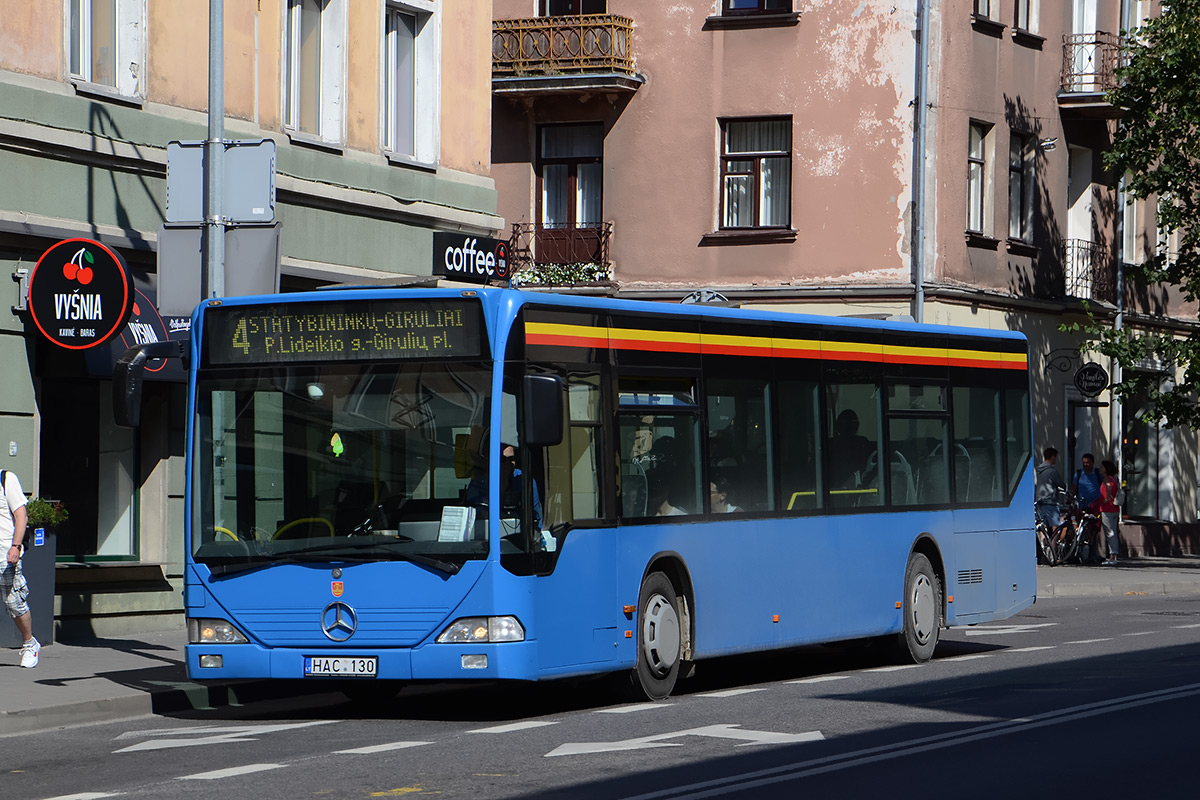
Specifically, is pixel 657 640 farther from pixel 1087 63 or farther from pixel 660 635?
pixel 1087 63

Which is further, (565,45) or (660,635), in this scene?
(565,45)

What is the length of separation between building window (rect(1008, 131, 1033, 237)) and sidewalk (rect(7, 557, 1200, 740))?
19763mm

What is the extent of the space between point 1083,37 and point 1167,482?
884 cm

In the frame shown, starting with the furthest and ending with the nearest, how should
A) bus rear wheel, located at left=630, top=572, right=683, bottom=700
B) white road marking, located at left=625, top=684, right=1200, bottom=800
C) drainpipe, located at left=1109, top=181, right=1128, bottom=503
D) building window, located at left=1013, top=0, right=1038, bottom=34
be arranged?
drainpipe, located at left=1109, top=181, right=1128, bottom=503, building window, located at left=1013, top=0, right=1038, bottom=34, bus rear wheel, located at left=630, top=572, right=683, bottom=700, white road marking, located at left=625, top=684, right=1200, bottom=800

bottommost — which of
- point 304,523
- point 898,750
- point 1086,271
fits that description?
point 898,750

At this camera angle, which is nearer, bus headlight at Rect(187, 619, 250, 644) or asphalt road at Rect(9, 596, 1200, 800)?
asphalt road at Rect(9, 596, 1200, 800)

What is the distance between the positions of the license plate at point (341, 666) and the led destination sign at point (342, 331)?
182 centimetres

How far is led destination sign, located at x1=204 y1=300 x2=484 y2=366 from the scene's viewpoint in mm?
11742

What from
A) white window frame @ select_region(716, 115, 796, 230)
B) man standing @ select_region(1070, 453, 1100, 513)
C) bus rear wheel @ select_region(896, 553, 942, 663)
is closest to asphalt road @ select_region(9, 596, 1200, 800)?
bus rear wheel @ select_region(896, 553, 942, 663)

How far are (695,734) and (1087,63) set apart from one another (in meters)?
26.2

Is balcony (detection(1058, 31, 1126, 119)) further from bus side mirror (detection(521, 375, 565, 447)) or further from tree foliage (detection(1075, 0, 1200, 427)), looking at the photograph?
bus side mirror (detection(521, 375, 565, 447))

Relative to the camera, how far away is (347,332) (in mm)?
11938

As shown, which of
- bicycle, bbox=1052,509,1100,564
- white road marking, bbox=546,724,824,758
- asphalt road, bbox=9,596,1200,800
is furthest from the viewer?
bicycle, bbox=1052,509,1100,564

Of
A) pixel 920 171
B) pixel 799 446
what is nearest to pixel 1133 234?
pixel 920 171
